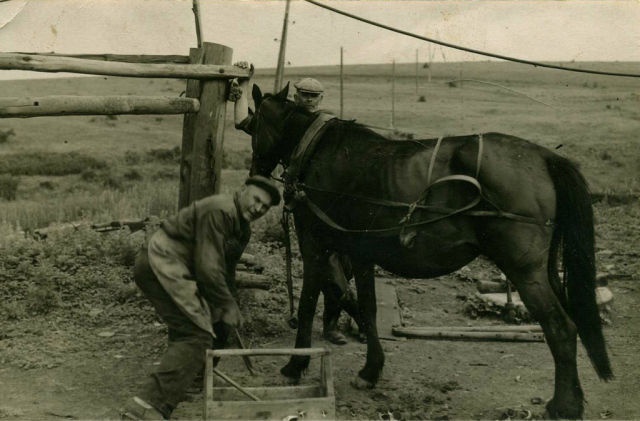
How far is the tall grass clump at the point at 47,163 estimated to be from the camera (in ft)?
74.5

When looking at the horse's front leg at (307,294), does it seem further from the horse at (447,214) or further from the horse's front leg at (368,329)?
the horse's front leg at (368,329)

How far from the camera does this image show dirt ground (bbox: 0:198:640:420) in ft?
17.5

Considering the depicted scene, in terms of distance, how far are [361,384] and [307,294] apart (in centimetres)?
87

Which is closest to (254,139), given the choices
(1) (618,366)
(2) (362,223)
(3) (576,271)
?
(2) (362,223)

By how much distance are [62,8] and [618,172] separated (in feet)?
56.6

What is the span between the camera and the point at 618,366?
6320 millimetres

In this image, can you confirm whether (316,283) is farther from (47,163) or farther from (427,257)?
(47,163)

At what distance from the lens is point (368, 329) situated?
5.94m

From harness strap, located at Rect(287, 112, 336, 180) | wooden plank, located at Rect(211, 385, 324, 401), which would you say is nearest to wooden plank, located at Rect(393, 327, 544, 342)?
harness strap, located at Rect(287, 112, 336, 180)

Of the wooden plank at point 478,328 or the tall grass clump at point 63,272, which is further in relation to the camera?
the tall grass clump at point 63,272

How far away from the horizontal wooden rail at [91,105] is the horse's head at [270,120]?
524 millimetres

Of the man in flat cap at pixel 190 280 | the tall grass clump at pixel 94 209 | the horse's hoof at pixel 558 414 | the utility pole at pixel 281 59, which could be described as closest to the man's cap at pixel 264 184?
the man in flat cap at pixel 190 280

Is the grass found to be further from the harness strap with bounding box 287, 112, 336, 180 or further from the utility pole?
the harness strap with bounding box 287, 112, 336, 180

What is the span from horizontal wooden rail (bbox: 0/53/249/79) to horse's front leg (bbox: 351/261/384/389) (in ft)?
6.35
